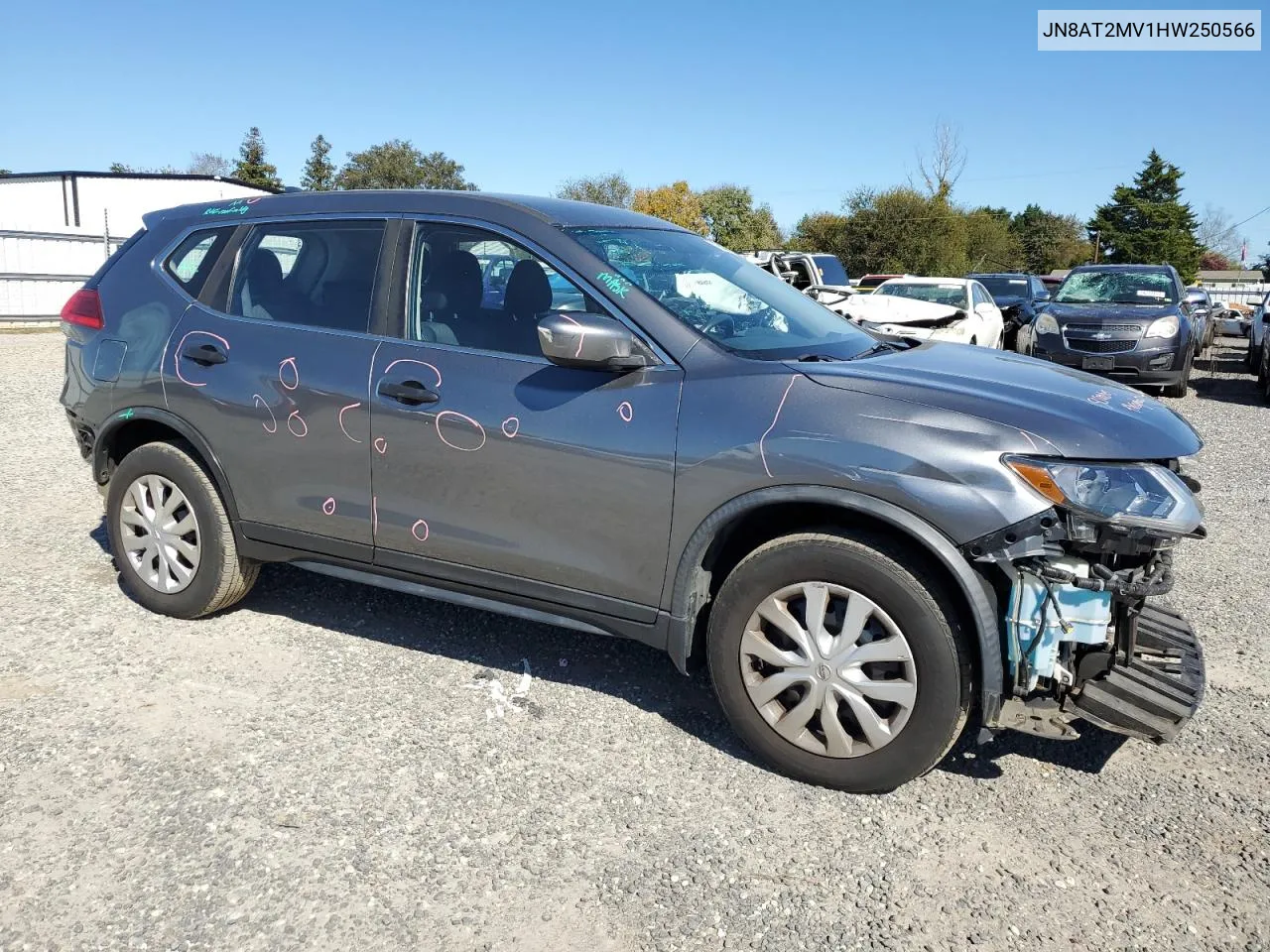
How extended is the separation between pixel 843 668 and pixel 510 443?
1374mm

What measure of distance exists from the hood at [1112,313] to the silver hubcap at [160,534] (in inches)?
466

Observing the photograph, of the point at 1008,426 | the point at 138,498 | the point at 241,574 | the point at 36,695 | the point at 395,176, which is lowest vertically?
the point at 36,695

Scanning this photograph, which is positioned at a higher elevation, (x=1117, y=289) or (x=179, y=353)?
(x=1117, y=289)

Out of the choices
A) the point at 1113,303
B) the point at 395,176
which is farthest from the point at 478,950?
the point at 395,176

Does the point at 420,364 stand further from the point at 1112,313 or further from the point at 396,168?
the point at 396,168

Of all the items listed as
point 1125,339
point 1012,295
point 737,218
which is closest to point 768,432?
point 1125,339

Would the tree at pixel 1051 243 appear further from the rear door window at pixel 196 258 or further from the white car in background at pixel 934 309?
the rear door window at pixel 196 258

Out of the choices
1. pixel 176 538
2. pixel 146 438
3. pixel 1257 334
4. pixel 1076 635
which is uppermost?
pixel 1257 334

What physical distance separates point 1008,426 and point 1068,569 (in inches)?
17.8

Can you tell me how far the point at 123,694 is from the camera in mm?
3918

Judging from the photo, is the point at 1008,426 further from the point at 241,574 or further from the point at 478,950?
the point at 241,574

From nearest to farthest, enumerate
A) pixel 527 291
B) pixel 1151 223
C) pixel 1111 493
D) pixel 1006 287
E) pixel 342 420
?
pixel 1111 493 → pixel 527 291 → pixel 342 420 → pixel 1006 287 → pixel 1151 223

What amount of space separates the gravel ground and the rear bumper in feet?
1.21

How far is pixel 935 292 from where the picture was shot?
14.8 m
